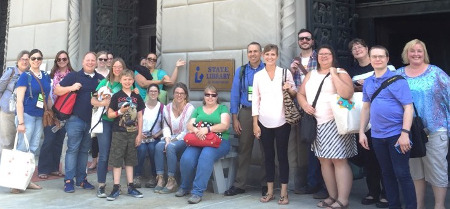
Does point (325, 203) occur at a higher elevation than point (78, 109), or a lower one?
lower

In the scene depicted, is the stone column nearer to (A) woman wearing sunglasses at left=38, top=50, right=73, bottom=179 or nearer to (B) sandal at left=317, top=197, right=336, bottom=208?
(A) woman wearing sunglasses at left=38, top=50, right=73, bottom=179

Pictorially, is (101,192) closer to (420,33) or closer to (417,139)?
(417,139)

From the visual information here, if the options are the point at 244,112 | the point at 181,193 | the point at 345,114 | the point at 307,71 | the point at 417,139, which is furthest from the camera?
the point at 244,112

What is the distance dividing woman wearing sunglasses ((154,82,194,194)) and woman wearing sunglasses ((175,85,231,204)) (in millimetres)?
288

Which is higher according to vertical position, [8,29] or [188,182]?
[8,29]

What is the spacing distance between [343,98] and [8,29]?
29.2 ft

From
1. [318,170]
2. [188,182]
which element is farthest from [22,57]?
[318,170]

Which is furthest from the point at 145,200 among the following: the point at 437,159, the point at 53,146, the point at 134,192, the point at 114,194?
the point at 437,159

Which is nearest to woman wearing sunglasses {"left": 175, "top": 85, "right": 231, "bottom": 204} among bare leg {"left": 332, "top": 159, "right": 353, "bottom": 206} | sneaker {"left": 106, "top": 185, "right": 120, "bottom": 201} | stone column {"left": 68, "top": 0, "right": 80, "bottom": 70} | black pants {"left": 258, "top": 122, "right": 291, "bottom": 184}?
black pants {"left": 258, "top": 122, "right": 291, "bottom": 184}

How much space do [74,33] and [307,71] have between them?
565cm

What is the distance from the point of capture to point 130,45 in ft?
32.9

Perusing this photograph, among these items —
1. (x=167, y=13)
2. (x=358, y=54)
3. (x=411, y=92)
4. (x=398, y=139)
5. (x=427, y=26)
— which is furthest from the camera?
(x=167, y=13)

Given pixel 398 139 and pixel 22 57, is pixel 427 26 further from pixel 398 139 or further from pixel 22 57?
pixel 22 57

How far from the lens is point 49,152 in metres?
7.36
